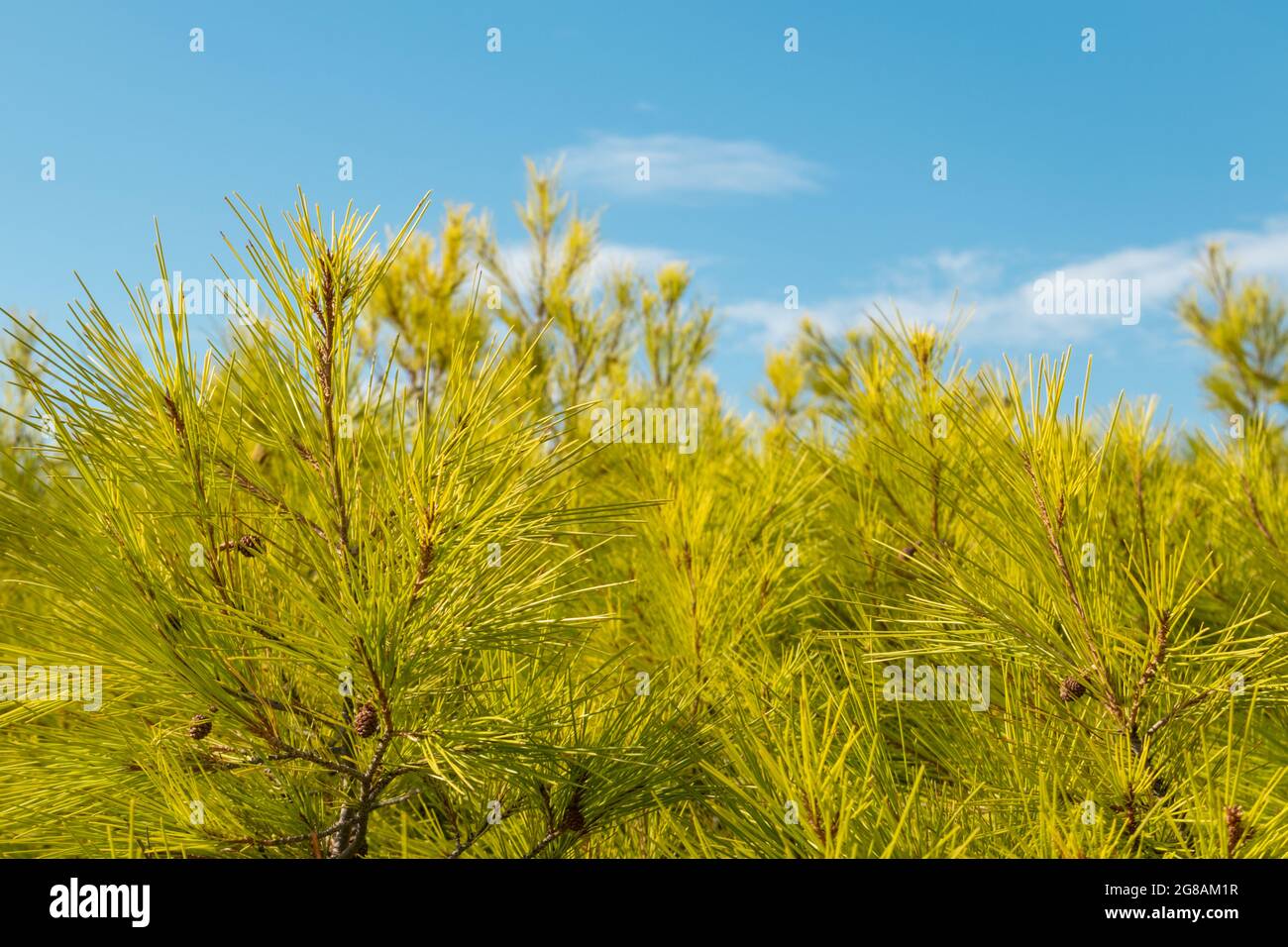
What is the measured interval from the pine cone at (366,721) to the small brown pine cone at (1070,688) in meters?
0.63

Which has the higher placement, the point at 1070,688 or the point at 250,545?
the point at 250,545

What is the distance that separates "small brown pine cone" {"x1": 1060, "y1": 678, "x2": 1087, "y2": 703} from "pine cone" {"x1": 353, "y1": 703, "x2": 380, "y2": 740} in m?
0.63

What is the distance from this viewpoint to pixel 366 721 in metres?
0.77

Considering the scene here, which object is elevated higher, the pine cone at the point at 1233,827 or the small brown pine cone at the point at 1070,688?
the small brown pine cone at the point at 1070,688

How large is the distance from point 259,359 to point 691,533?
771 millimetres

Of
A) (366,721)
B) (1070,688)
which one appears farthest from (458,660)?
(1070,688)

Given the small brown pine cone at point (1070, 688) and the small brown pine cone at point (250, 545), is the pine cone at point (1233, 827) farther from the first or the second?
the small brown pine cone at point (250, 545)

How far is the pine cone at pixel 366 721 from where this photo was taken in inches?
30.3

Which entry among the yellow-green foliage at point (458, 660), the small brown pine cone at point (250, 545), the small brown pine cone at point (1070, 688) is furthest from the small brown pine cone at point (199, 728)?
the small brown pine cone at point (1070, 688)

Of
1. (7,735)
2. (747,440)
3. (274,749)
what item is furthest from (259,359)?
(747,440)

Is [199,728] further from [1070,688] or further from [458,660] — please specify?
[1070,688]

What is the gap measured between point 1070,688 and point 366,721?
644 mm

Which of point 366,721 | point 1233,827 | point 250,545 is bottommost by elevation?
point 1233,827
